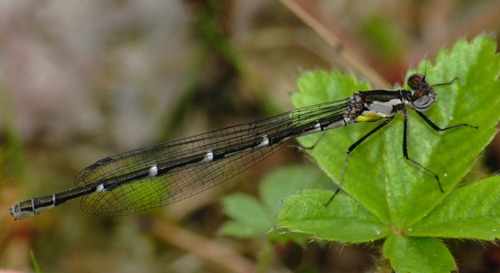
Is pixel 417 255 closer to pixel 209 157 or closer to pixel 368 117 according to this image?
pixel 368 117

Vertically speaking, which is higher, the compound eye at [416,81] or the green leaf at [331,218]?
the compound eye at [416,81]

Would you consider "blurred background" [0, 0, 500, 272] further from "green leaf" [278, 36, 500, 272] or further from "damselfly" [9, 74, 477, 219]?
"green leaf" [278, 36, 500, 272]

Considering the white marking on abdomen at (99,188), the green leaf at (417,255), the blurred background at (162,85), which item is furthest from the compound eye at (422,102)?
the white marking on abdomen at (99,188)

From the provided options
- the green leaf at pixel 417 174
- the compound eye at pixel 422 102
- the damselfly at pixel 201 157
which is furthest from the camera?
the damselfly at pixel 201 157

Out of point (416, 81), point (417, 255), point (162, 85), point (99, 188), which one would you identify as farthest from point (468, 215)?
point (162, 85)

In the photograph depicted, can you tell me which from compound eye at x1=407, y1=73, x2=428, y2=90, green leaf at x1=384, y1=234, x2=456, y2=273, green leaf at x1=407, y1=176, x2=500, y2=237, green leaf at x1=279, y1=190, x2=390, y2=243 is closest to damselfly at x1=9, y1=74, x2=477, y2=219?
compound eye at x1=407, y1=73, x2=428, y2=90

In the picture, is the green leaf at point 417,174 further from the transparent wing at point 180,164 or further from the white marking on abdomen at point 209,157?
the white marking on abdomen at point 209,157
